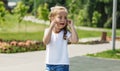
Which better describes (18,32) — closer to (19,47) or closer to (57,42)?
(19,47)

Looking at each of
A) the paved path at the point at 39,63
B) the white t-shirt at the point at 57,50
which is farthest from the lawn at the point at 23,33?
the white t-shirt at the point at 57,50

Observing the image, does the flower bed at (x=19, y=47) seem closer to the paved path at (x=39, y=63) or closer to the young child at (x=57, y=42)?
the paved path at (x=39, y=63)

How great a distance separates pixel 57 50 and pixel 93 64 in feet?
28.9

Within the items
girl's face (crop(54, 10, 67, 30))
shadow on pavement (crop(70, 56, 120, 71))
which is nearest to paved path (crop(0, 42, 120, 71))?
shadow on pavement (crop(70, 56, 120, 71))

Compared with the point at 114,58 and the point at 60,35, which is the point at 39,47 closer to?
the point at 114,58

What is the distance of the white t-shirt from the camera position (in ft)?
A: 18.8

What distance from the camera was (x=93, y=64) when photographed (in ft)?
47.3

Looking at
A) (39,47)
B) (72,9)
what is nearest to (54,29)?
(39,47)

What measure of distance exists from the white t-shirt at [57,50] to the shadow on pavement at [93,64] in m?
7.10

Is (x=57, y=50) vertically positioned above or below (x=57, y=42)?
below

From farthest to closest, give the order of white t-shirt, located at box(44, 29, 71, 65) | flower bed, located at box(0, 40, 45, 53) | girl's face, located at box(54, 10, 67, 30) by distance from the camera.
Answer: flower bed, located at box(0, 40, 45, 53), white t-shirt, located at box(44, 29, 71, 65), girl's face, located at box(54, 10, 67, 30)

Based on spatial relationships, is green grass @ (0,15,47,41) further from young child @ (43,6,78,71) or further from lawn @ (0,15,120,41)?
young child @ (43,6,78,71)

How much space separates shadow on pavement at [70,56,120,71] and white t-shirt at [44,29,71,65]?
280 inches

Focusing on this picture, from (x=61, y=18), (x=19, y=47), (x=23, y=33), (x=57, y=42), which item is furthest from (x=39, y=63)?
(x=23, y=33)
